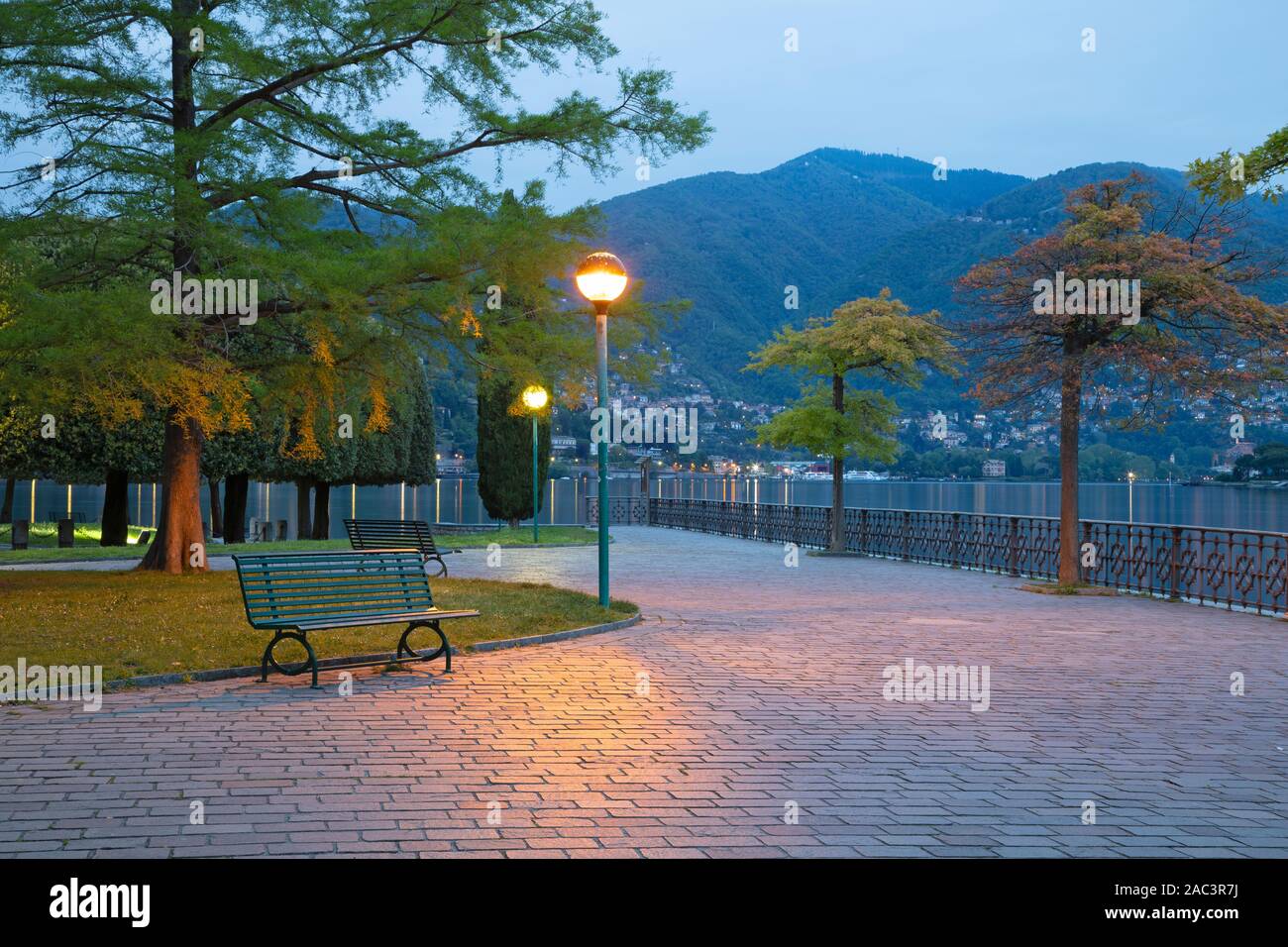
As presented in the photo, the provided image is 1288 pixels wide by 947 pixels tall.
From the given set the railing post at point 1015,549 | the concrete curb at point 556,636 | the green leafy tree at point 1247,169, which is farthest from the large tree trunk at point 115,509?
the green leafy tree at point 1247,169

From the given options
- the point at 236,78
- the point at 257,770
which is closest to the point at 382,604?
the point at 257,770

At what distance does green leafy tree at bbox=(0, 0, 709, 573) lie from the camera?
1497 cm

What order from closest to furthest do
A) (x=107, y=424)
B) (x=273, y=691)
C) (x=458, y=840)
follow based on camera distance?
(x=458, y=840) < (x=273, y=691) < (x=107, y=424)

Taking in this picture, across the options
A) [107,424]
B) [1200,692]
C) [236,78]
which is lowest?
[1200,692]

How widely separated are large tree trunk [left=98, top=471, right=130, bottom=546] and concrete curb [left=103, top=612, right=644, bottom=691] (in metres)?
A: 28.9

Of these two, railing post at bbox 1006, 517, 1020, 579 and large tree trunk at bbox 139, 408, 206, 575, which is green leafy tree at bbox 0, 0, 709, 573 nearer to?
large tree trunk at bbox 139, 408, 206, 575

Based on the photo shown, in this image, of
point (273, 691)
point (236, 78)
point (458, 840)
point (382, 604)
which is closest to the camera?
point (458, 840)

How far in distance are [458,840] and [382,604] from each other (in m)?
5.65

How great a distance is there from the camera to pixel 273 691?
927 cm

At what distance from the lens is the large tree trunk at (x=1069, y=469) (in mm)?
18891

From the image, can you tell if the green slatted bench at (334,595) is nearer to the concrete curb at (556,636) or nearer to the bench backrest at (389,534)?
the concrete curb at (556,636)

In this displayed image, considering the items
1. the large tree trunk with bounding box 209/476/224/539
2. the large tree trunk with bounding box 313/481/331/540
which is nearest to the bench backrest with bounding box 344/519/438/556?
the large tree trunk with bounding box 313/481/331/540

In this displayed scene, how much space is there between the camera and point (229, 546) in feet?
103
